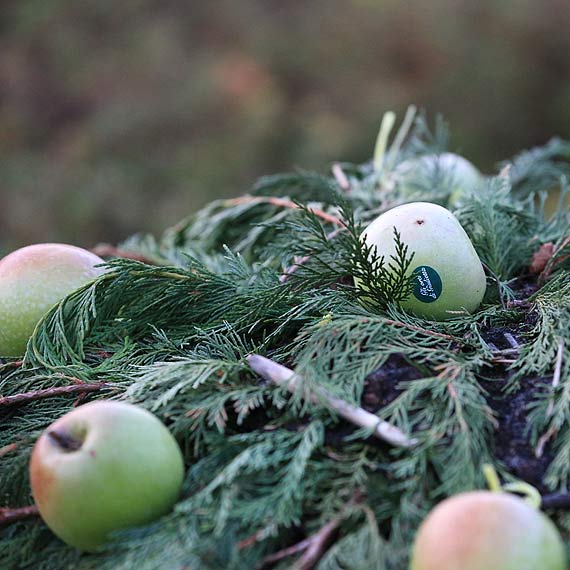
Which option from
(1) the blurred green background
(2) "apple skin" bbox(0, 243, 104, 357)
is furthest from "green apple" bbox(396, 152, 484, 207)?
(1) the blurred green background

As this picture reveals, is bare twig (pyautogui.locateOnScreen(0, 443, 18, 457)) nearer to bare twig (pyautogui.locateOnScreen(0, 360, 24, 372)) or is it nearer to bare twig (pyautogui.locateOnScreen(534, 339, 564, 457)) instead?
bare twig (pyautogui.locateOnScreen(0, 360, 24, 372))

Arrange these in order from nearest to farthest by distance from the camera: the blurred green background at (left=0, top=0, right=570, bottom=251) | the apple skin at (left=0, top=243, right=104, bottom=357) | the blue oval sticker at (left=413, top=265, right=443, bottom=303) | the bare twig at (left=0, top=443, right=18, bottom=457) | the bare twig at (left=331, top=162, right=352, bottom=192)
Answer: the bare twig at (left=0, top=443, right=18, bottom=457), the blue oval sticker at (left=413, top=265, right=443, bottom=303), the apple skin at (left=0, top=243, right=104, bottom=357), the bare twig at (left=331, top=162, right=352, bottom=192), the blurred green background at (left=0, top=0, right=570, bottom=251)

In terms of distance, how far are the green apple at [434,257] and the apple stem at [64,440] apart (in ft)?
1.59

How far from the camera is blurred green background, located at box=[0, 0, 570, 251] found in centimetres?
470

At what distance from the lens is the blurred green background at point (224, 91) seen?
4703 mm

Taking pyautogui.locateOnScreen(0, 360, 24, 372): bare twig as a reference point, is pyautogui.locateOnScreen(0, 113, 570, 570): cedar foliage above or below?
above

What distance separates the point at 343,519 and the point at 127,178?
4261 mm

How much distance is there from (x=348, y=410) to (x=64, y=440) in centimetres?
30

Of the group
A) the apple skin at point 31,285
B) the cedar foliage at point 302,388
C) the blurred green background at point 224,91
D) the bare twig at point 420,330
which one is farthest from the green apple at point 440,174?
the blurred green background at point 224,91

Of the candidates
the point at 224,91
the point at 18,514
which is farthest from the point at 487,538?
the point at 224,91

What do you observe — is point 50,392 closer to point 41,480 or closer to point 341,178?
point 41,480

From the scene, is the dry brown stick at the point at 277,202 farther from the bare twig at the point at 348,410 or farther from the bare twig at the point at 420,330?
the bare twig at the point at 348,410

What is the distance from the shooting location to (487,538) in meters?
0.64

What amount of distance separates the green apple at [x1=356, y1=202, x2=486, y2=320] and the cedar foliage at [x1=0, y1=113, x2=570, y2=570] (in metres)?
0.04
